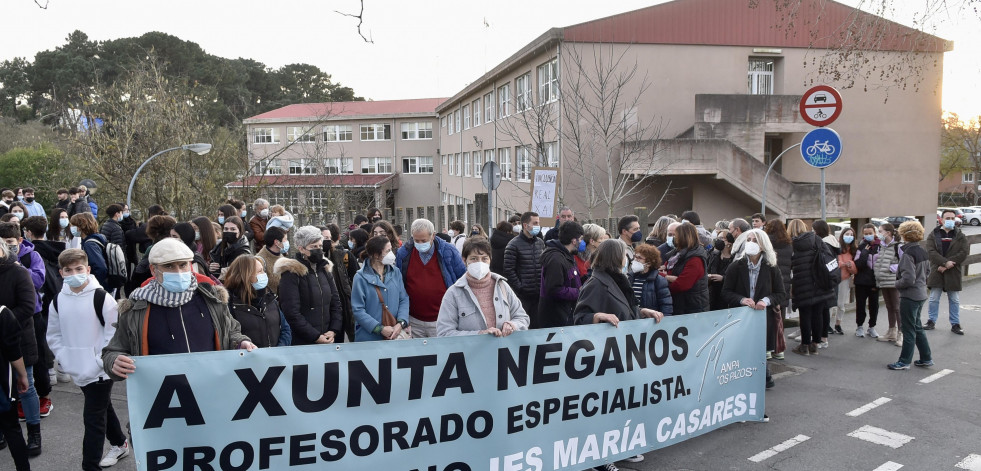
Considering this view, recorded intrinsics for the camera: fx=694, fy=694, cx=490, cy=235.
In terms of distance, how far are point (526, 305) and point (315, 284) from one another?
115 inches

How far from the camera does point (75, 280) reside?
501cm

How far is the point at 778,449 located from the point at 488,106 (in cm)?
3135

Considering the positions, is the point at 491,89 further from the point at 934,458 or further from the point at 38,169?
the point at 934,458

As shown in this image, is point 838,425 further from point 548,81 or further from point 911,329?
point 548,81

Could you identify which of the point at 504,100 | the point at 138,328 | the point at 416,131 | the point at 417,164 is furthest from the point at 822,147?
the point at 417,164

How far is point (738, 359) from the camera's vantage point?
6223mm

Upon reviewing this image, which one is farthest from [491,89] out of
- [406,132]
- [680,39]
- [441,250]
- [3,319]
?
[3,319]

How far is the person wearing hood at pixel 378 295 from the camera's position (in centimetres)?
628

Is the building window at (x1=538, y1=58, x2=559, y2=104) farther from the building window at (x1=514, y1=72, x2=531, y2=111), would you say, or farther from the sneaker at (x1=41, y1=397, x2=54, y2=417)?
the sneaker at (x1=41, y1=397, x2=54, y2=417)

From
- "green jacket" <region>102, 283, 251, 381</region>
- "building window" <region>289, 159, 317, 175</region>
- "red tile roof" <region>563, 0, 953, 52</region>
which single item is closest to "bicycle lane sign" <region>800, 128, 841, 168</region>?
"green jacket" <region>102, 283, 251, 381</region>

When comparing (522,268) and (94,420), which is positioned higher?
(522,268)

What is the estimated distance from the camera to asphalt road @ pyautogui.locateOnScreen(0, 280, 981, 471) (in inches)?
223

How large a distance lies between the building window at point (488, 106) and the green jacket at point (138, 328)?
30534 mm

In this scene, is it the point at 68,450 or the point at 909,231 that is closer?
the point at 68,450
